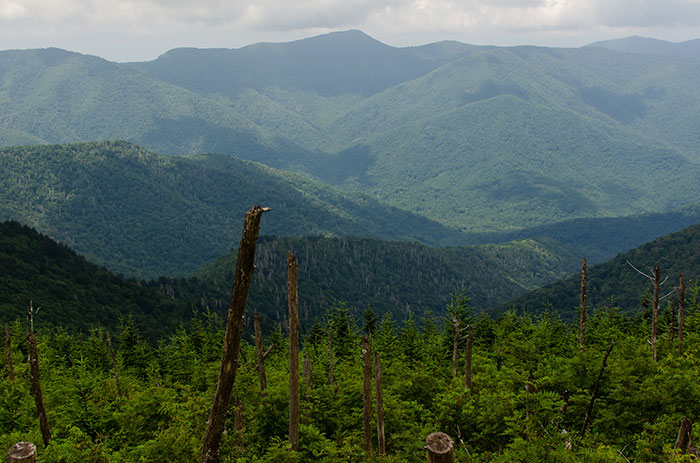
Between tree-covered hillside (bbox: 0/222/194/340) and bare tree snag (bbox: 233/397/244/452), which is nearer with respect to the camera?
bare tree snag (bbox: 233/397/244/452)

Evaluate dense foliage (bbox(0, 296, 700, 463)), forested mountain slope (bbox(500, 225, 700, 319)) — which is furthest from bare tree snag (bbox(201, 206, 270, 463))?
forested mountain slope (bbox(500, 225, 700, 319))

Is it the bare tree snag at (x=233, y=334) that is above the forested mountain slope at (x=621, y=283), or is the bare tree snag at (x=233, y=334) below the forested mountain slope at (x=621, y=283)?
above

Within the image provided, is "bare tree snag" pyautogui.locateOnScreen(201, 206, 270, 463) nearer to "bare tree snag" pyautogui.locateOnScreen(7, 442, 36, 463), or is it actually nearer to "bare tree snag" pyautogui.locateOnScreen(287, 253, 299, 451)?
"bare tree snag" pyautogui.locateOnScreen(7, 442, 36, 463)

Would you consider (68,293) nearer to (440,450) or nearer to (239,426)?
(239,426)

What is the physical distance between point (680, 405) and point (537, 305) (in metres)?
166

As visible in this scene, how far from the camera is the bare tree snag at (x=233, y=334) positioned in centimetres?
1054

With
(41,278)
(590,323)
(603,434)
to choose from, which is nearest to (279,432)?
(603,434)

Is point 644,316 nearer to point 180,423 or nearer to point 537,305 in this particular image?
point 180,423

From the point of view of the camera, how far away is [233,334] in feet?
36.4

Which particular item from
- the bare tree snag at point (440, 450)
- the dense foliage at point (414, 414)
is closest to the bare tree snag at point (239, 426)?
the dense foliage at point (414, 414)

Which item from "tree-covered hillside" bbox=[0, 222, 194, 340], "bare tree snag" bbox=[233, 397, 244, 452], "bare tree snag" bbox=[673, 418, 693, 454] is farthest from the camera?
"tree-covered hillside" bbox=[0, 222, 194, 340]

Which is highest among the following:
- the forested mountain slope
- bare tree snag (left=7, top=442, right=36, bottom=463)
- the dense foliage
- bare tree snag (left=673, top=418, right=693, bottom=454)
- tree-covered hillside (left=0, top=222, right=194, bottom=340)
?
bare tree snag (left=7, top=442, right=36, bottom=463)

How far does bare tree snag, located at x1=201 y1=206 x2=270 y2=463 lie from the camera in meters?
10.5

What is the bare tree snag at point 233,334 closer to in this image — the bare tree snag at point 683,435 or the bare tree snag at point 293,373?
the bare tree snag at point 293,373
